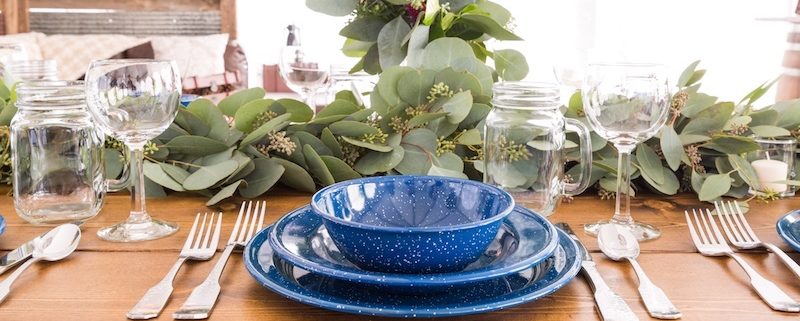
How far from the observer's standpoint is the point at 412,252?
1.66ft

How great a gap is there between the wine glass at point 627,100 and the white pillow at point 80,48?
3.56m

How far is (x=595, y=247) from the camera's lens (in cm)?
70

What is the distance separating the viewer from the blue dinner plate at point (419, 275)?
1.64ft

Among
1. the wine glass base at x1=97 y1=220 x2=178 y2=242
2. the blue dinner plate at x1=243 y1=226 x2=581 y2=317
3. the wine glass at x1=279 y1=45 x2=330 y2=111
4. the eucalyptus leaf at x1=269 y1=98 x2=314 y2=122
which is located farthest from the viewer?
the wine glass at x1=279 y1=45 x2=330 y2=111

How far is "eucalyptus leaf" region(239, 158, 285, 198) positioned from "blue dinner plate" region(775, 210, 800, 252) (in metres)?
0.53

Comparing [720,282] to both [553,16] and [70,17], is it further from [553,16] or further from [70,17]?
[70,17]

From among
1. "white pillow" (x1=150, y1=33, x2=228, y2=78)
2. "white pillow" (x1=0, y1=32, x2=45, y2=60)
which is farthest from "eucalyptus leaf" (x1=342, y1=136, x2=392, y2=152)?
"white pillow" (x1=0, y1=32, x2=45, y2=60)

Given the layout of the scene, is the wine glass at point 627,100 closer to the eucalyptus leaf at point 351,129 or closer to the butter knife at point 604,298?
the butter knife at point 604,298

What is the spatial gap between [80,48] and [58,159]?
3.42 meters

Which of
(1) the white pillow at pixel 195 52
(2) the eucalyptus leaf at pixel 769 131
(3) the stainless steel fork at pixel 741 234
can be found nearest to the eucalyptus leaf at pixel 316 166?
(3) the stainless steel fork at pixel 741 234

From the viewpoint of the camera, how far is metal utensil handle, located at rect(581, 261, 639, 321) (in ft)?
1.72

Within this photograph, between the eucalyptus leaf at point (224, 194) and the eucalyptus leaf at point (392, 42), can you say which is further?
the eucalyptus leaf at point (392, 42)

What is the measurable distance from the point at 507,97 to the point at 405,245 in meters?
0.31

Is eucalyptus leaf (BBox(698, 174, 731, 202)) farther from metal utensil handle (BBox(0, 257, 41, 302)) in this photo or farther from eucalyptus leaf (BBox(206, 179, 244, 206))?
metal utensil handle (BBox(0, 257, 41, 302))
